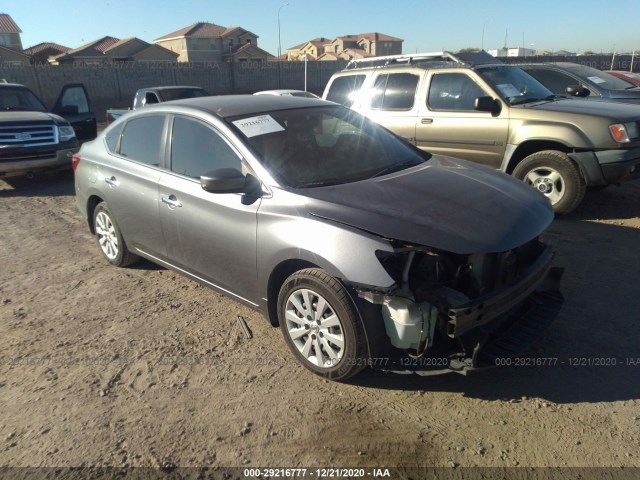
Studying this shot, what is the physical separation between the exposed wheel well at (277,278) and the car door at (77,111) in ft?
32.4

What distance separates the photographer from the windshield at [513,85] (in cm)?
651

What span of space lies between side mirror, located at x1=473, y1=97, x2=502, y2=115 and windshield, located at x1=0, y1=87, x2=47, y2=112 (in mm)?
8656

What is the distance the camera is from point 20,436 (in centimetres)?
278

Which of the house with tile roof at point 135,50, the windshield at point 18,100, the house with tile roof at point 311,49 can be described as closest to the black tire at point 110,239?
the windshield at point 18,100

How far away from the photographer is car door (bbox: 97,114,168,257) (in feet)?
13.8

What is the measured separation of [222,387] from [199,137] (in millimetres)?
1922

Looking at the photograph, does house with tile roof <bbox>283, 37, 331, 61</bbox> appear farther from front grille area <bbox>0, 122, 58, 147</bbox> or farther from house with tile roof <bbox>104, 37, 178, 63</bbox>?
front grille area <bbox>0, 122, 58, 147</bbox>

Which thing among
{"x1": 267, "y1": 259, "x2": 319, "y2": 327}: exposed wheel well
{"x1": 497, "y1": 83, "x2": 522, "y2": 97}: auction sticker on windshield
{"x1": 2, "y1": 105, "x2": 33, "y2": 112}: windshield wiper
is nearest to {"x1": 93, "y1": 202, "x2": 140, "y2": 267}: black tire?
{"x1": 267, "y1": 259, "x2": 319, "y2": 327}: exposed wheel well

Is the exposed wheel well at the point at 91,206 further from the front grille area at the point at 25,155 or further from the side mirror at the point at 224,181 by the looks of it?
the front grille area at the point at 25,155

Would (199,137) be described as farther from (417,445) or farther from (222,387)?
(417,445)

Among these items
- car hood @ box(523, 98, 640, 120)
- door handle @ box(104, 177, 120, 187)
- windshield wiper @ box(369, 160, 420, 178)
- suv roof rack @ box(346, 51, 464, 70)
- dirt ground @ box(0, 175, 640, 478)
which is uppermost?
suv roof rack @ box(346, 51, 464, 70)

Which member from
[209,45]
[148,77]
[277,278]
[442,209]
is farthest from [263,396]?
[209,45]

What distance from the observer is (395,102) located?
730 cm

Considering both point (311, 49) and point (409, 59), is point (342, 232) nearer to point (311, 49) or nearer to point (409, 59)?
point (409, 59)
